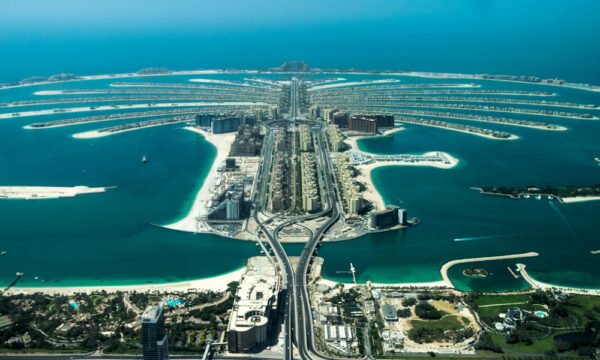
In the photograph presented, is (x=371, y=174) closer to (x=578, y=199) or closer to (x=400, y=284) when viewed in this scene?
(x=578, y=199)

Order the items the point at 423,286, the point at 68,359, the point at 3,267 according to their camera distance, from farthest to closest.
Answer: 1. the point at 3,267
2. the point at 423,286
3. the point at 68,359

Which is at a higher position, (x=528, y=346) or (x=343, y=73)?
(x=343, y=73)

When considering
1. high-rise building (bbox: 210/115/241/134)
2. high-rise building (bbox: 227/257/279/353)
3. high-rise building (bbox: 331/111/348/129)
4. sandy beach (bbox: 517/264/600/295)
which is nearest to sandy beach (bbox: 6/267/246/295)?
high-rise building (bbox: 227/257/279/353)

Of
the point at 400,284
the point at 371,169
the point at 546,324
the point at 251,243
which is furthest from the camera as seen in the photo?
the point at 371,169

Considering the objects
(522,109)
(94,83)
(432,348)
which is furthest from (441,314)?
(94,83)

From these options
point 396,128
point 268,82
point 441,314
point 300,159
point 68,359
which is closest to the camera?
point 68,359

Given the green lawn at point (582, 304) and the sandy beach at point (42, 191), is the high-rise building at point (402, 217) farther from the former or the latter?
the sandy beach at point (42, 191)

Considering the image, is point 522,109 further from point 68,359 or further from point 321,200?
point 68,359

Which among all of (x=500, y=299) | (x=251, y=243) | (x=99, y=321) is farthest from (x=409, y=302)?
(x=99, y=321)
